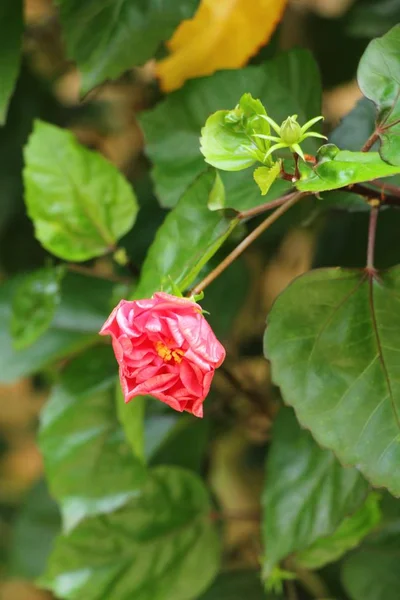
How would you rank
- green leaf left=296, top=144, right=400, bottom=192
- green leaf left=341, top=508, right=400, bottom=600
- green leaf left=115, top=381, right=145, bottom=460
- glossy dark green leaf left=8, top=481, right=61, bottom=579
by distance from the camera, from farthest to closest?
glossy dark green leaf left=8, top=481, right=61, bottom=579 → green leaf left=341, top=508, right=400, bottom=600 → green leaf left=115, top=381, right=145, bottom=460 → green leaf left=296, top=144, right=400, bottom=192

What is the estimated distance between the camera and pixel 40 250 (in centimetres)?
99

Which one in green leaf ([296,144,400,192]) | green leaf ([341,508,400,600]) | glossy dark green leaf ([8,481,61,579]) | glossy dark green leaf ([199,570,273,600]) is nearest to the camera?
green leaf ([296,144,400,192])

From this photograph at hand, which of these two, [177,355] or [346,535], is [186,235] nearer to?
[177,355]

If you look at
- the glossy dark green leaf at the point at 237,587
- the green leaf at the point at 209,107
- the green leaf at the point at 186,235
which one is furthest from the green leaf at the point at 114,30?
the glossy dark green leaf at the point at 237,587

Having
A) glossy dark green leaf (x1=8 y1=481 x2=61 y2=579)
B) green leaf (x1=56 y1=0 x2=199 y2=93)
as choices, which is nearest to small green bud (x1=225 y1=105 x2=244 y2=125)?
green leaf (x1=56 y1=0 x2=199 y2=93)

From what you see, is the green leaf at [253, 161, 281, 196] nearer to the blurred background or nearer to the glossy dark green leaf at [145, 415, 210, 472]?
the blurred background

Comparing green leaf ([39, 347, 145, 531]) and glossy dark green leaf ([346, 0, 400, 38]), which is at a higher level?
glossy dark green leaf ([346, 0, 400, 38])

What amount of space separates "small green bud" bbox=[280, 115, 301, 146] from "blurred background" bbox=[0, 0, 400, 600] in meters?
0.32

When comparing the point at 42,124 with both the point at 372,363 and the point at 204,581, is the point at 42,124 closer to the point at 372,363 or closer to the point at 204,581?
the point at 372,363

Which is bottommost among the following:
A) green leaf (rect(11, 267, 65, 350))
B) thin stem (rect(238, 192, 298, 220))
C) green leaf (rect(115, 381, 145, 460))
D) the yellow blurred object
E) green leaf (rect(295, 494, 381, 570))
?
green leaf (rect(295, 494, 381, 570))

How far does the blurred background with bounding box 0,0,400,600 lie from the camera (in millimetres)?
813

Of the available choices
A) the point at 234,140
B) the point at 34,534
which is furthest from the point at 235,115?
the point at 34,534

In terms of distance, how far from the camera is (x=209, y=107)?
23.8 inches

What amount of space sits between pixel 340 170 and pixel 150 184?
0.44 m
